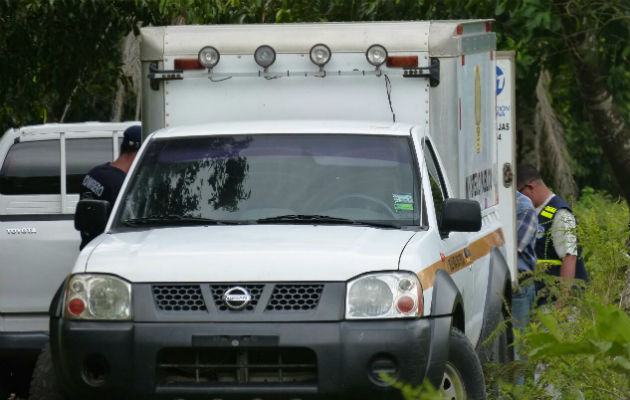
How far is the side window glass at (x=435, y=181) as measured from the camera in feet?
25.3

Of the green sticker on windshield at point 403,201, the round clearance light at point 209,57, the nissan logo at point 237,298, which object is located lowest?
the nissan logo at point 237,298

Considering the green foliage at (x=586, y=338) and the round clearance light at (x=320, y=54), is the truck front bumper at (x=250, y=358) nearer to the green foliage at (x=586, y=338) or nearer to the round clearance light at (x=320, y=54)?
the green foliage at (x=586, y=338)

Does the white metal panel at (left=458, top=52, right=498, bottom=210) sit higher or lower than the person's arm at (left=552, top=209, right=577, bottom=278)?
higher

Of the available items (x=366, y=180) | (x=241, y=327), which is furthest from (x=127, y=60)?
(x=241, y=327)

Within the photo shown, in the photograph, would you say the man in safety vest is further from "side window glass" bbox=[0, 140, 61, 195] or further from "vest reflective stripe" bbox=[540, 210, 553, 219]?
"side window glass" bbox=[0, 140, 61, 195]

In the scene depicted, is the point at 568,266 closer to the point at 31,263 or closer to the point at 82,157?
the point at 82,157

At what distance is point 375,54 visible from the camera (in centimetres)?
902

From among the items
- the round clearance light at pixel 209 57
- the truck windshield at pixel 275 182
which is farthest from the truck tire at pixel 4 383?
the round clearance light at pixel 209 57

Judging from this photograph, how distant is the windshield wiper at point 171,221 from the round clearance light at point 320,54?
6.84 ft

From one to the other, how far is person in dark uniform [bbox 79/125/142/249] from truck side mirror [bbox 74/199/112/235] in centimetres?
170

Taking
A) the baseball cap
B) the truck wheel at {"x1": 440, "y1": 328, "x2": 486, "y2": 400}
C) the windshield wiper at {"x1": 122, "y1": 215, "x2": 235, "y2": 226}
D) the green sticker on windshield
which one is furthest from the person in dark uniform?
the truck wheel at {"x1": 440, "y1": 328, "x2": 486, "y2": 400}

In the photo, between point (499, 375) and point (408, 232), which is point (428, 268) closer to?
point (408, 232)

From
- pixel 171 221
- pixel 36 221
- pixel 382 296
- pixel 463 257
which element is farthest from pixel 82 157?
pixel 382 296

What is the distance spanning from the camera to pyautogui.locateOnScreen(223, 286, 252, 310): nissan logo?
6398 millimetres
